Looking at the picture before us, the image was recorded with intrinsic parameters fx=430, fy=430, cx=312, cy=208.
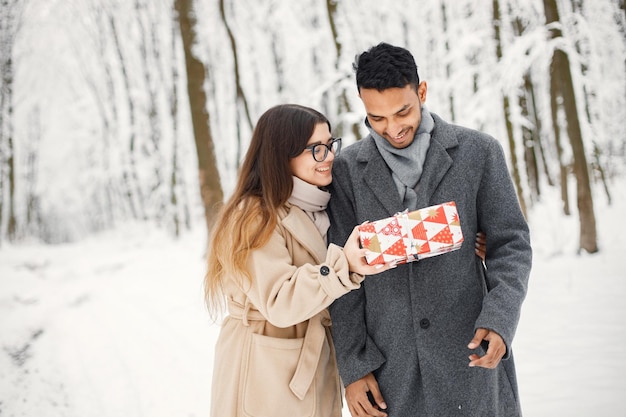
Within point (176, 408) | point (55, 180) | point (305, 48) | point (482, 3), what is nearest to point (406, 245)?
point (176, 408)

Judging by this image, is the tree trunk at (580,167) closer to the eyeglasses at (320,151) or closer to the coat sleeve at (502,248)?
the coat sleeve at (502,248)

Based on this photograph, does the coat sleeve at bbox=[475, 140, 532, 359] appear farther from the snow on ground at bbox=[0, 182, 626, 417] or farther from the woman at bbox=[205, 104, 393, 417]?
the snow on ground at bbox=[0, 182, 626, 417]

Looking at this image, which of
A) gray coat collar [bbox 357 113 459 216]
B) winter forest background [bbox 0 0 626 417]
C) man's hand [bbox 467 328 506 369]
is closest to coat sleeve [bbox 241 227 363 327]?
gray coat collar [bbox 357 113 459 216]

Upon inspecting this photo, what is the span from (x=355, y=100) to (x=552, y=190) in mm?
10879

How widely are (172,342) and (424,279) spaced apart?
4.42 m

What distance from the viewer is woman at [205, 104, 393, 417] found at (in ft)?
6.08

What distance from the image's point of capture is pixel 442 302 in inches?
71.8

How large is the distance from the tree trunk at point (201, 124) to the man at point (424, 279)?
6022 mm

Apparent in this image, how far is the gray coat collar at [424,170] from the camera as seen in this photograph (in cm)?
186

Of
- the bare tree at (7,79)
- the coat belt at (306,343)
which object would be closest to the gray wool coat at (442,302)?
Answer: the coat belt at (306,343)

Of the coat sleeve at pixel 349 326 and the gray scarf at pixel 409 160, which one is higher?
the gray scarf at pixel 409 160

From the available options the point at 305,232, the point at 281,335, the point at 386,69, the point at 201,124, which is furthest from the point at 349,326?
the point at 201,124

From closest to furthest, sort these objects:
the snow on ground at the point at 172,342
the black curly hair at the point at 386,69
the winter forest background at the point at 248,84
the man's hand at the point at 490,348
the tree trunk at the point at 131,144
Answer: the man's hand at the point at 490,348 → the black curly hair at the point at 386,69 → the snow on ground at the point at 172,342 → the winter forest background at the point at 248,84 → the tree trunk at the point at 131,144

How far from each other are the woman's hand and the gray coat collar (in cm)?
33
